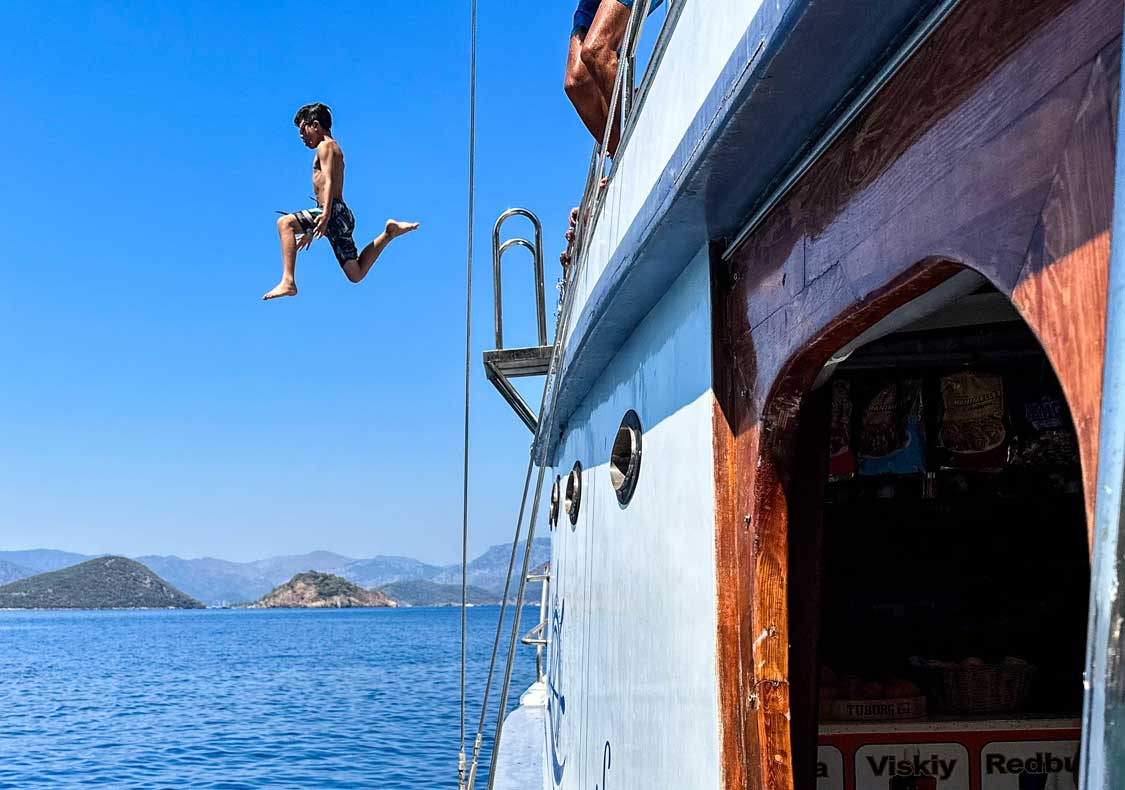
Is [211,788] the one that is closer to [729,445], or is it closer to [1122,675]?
[729,445]

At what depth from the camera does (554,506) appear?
6.46 meters

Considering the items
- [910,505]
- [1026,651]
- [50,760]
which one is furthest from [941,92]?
[50,760]

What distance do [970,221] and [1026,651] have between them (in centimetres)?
392

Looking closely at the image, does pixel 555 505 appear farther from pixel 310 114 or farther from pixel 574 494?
pixel 310 114

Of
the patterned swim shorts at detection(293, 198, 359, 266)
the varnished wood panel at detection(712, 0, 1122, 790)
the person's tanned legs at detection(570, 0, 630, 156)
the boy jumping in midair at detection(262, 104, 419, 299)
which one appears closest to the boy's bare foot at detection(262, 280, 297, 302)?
the boy jumping in midair at detection(262, 104, 419, 299)

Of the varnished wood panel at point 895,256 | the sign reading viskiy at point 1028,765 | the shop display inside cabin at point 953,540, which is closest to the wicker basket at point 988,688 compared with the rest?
the shop display inside cabin at point 953,540

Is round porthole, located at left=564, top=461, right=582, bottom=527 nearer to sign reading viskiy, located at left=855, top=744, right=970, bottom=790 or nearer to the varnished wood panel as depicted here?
sign reading viskiy, located at left=855, top=744, right=970, bottom=790

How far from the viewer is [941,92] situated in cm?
161

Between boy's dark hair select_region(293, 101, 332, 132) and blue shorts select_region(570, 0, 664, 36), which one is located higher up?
blue shorts select_region(570, 0, 664, 36)

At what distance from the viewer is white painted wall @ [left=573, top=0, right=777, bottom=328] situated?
230 cm

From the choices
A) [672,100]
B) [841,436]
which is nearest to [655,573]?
[841,436]

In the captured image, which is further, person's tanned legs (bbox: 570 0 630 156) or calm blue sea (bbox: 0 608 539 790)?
calm blue sea (bbox: 0 608 539 790)

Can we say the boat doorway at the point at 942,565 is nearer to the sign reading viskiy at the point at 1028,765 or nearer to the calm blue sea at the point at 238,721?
the sign reading viskiy at the point at 1028,765

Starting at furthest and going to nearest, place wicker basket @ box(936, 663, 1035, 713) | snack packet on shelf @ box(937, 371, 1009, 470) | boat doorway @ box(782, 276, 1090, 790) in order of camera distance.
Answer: wicker basket @ box(936, 663, 1035, 713) → snack packet on shelf @ box(937, 371, 1009, 470) → boat doorway @ box(782, 276, 1090, 790)
